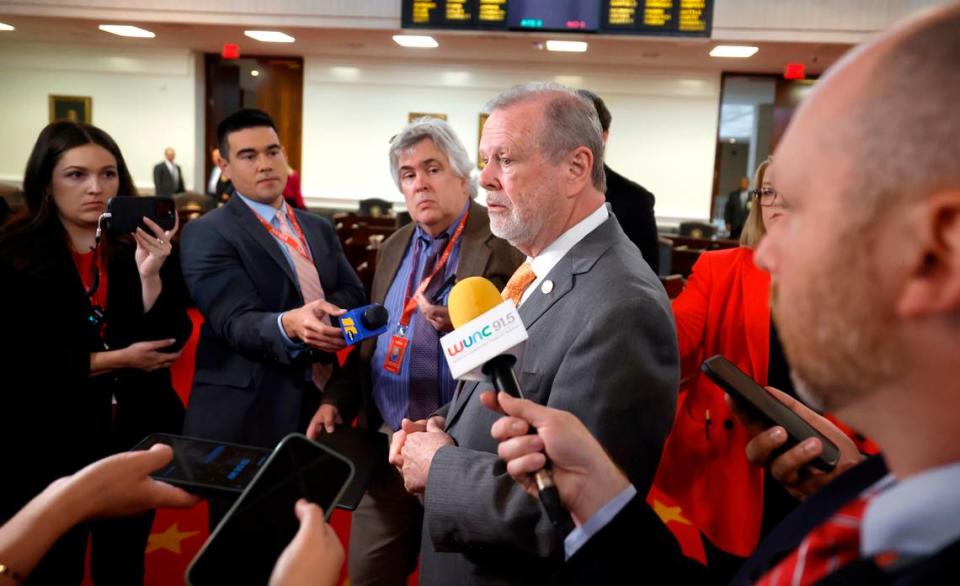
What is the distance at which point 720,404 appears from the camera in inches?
71.1

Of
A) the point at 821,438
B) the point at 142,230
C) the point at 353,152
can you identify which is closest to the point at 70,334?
the point at 142,230

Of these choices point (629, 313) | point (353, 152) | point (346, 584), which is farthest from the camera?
point (353, 152)

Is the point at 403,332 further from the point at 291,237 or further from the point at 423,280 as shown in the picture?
the point at 291,237

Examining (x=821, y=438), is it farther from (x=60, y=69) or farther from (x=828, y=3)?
(x=60, y=69)

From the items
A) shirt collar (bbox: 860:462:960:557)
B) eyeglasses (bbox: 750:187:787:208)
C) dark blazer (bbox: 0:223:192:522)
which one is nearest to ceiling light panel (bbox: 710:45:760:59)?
eyeglasses (bbox: 750:187:787:208)

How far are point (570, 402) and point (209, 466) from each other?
595 millimetres

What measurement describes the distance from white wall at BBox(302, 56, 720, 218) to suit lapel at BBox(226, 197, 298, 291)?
29.2 ft

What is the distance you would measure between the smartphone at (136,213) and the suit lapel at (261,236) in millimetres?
197

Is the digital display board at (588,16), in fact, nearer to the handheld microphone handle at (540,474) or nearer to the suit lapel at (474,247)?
the suit lapel at (474,247)

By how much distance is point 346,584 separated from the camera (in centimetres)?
254

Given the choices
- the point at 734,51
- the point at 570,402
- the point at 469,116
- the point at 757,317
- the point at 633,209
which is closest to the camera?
the point at 570,402

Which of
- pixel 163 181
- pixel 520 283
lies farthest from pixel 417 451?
pixel 163 181

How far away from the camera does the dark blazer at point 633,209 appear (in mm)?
2471

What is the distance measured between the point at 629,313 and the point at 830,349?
669 mm
